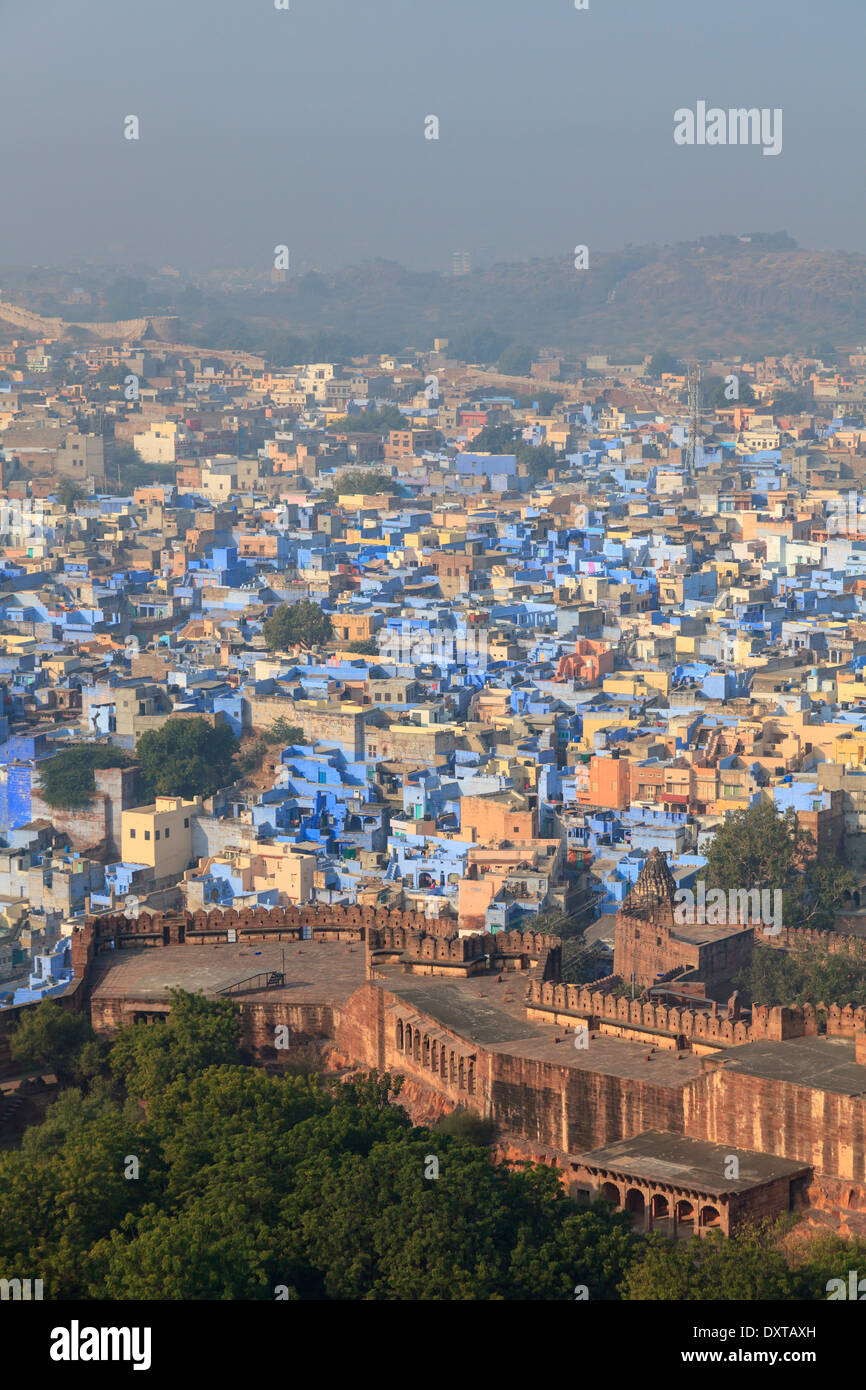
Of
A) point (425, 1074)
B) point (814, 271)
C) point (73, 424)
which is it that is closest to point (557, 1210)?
point (425, 1074)

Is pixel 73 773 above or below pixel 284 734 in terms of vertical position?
below

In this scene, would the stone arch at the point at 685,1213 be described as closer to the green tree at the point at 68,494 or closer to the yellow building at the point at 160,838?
the yellow building at the point at 160,838

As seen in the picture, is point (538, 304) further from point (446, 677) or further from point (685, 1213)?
point (685, 1213)

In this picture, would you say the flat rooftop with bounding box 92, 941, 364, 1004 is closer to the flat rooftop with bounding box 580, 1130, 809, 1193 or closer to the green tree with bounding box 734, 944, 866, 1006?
the green tree with bounding box 734, 944, 866, 1006

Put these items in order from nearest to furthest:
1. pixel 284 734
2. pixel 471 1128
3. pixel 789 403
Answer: pixel 471 1128 → pixel 284 734 → pixel 789 403

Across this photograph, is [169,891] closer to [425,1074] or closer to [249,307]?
[425,1074]

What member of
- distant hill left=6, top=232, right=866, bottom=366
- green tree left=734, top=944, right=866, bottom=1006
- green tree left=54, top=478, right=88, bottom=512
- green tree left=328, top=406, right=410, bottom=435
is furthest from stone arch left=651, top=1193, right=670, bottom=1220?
distant hill left=6, top=232, right=866, bottom=366

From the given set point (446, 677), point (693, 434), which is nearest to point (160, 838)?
point (446, 677)
